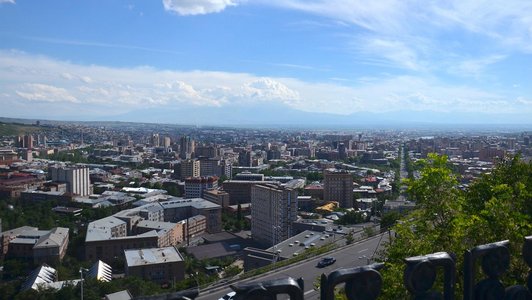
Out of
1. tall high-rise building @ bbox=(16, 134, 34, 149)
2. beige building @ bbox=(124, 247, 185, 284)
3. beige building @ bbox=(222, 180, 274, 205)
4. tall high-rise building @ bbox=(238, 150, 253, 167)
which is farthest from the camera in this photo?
tall high-rise building @ bbox=(16, 134, 34, 149)

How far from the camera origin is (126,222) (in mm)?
18047

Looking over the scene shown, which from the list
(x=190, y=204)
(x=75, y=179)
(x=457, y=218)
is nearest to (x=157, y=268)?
(x=190, y=204)

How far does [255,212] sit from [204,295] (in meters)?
10.7

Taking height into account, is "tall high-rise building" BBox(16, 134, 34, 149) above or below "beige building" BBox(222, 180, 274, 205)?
above

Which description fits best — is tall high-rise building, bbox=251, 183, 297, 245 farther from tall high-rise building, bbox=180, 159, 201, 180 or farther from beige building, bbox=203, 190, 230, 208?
tall high-rise building, bbox=180, 159, 201, 180

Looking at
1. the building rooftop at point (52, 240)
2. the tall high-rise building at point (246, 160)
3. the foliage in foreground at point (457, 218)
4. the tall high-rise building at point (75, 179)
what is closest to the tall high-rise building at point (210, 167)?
the tall high-rise building at point (246, 160)

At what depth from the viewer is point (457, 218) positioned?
9.52 feet

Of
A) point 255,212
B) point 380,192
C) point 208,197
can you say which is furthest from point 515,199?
point 380,192

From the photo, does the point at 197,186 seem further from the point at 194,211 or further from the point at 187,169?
the point at 187,169

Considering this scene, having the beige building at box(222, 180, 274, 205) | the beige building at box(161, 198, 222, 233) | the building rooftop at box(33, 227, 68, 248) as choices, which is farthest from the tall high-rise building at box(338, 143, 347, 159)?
the building rooftop at box(33, 227, 68, 248)

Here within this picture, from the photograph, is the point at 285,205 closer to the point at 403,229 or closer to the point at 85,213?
the point at 85,213

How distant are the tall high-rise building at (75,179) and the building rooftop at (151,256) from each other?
591 inches

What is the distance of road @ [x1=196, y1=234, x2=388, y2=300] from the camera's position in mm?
7691

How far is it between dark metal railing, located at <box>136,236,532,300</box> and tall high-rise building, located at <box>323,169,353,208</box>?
75.2ft
